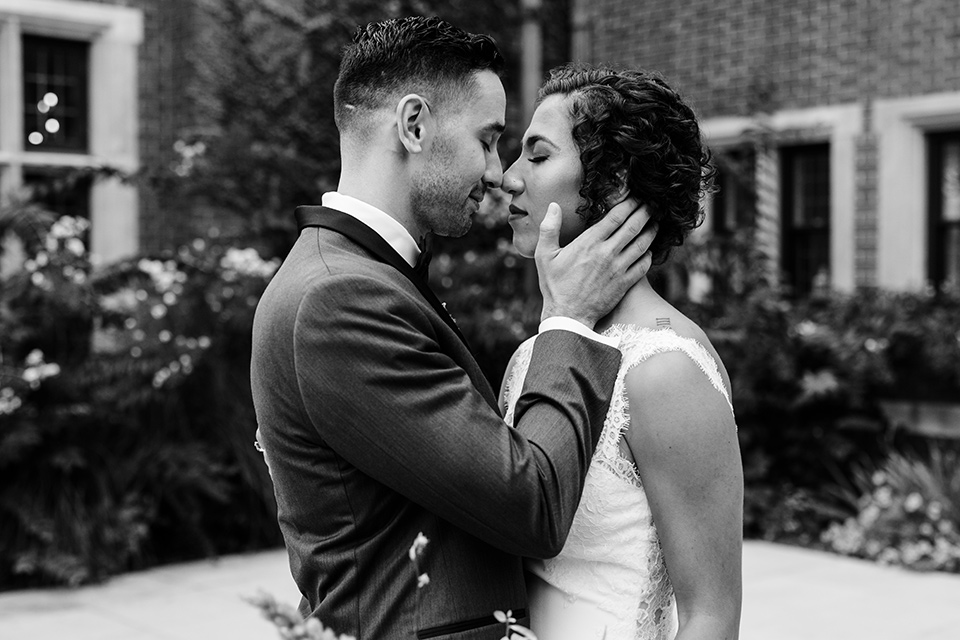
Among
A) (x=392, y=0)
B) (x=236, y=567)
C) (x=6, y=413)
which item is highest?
(x=392, y=0)

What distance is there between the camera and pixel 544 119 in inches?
86.4

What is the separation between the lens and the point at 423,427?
1653 millimetres

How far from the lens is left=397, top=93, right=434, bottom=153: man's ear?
6.30 feet

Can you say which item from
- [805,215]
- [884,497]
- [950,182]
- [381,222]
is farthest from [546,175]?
[805,215]

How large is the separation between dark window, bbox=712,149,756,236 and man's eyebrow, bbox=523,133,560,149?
5.97 m

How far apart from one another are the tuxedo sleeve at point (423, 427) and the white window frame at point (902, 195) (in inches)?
310

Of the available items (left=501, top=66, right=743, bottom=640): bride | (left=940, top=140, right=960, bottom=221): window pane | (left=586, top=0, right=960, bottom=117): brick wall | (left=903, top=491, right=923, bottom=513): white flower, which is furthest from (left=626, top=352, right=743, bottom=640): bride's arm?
(left=940, top=140, right=960, bottom=221): window pane

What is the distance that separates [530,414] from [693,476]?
383 millimetres

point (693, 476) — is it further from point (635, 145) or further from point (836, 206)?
point (836, 206)

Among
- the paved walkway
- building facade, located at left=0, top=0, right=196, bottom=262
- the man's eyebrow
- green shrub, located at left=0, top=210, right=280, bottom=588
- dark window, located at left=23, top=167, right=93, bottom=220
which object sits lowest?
the paved walkway

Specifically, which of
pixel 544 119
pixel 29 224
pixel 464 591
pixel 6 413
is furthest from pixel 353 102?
pixel 29 224

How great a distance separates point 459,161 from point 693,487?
714 mm

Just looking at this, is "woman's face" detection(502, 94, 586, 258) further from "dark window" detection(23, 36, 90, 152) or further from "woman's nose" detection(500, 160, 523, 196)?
"dark window" detection(23, 36, 90, 152)

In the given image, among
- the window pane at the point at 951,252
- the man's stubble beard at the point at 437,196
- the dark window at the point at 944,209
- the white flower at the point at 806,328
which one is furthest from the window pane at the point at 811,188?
the man's stubble beard at the point at 437,196
